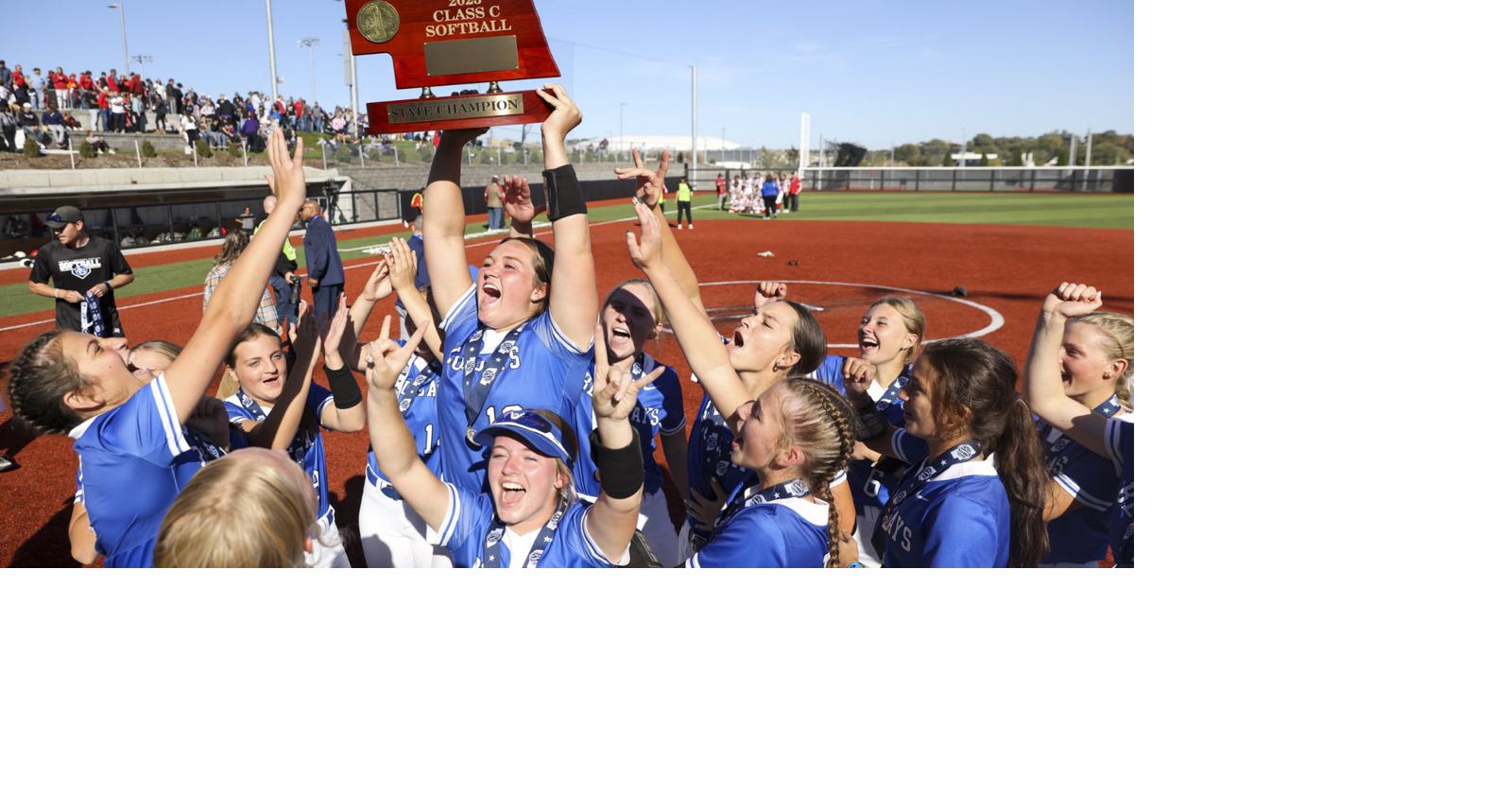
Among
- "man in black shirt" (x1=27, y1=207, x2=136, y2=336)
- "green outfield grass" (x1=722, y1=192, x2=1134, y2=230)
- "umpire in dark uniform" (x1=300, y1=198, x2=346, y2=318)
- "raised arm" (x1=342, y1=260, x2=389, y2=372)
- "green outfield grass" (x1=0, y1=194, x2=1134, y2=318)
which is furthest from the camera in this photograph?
"green outfield grass" (x1=722, y1=192, x2=1134, y2=230)

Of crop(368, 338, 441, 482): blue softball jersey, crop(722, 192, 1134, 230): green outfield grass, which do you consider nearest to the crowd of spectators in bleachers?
crop(368, 338, 441, 482): blue softball jersey

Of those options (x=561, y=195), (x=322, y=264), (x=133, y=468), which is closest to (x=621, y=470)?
(x=561, y=195)

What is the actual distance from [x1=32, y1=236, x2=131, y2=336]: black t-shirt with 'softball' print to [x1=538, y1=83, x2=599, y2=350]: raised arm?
5.37 metres

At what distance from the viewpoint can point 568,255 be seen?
2.53 metres

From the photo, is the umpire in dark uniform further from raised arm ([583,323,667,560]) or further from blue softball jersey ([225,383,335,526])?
raised arm ([583,323,667,560])

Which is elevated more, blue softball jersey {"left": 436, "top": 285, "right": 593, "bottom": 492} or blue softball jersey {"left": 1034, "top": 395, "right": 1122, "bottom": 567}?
blue softball jersey {"left": 436, "top": 285, "right": 593, "bottom": 492}

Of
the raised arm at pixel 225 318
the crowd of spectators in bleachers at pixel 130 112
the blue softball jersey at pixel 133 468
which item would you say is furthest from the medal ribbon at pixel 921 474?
the crowd of spectators in bleachers at pixel 130 112

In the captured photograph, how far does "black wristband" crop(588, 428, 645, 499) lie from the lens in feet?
6.71

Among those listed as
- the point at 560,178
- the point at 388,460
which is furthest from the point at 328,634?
the point at 560,178

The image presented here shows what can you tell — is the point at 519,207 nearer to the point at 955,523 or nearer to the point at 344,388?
the point at 344,388

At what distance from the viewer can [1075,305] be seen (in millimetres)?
2359

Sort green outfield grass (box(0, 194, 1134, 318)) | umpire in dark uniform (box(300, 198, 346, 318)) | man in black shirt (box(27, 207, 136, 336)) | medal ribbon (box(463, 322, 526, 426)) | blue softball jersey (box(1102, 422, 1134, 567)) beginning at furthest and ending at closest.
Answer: green outfield grass (box(0, 194, 1134, 318)), umpire in dark uniform (box(300, 198, 346, 318)), man in black shirt (box(27, 207, 136, 336)), medal ribbon (box(463, 322, 526, 426)), blue softball jersey (box(1102, 422, 1134, 567))

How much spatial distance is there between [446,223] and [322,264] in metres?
5.17

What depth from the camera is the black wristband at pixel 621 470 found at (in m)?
2.04
